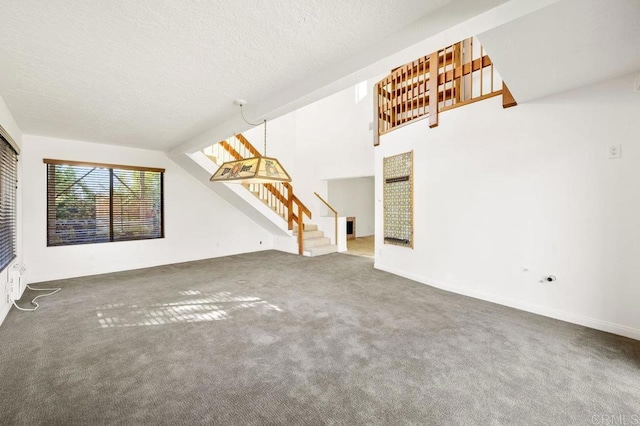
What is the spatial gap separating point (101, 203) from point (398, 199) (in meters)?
5.75

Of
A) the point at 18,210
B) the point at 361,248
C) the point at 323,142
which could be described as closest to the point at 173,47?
the point at 18,210

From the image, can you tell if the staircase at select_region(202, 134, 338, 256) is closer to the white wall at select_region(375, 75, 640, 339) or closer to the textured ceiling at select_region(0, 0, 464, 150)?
the textured ceiling at select_region(0, 0, 464, 150)

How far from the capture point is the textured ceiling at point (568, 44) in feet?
5.73

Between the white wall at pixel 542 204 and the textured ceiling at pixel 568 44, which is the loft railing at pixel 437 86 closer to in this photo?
the white wall at pixel 542 204

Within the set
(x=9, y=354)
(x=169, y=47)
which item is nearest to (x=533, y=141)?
(x=169, y=47)

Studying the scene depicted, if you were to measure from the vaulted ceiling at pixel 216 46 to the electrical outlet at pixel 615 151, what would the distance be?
0.70 meters

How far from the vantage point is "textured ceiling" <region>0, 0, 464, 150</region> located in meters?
1.72

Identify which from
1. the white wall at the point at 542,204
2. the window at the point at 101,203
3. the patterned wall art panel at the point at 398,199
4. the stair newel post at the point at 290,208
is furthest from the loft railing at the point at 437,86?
the window at the point at 101,203

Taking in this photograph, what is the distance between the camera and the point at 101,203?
5.39 meters

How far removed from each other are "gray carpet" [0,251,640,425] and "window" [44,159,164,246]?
5.33 ft

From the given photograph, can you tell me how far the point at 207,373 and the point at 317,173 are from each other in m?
6.97

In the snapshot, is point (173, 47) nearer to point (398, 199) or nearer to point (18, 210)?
point (398, 199)

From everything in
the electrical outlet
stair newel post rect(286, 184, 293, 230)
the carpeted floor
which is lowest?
the carpeted floor

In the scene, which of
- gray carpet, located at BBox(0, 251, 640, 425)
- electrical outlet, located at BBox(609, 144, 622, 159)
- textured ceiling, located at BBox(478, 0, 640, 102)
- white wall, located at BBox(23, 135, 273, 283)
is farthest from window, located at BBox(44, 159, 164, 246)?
electrical outlet, located at BBox(609, 144, 622, 159)
